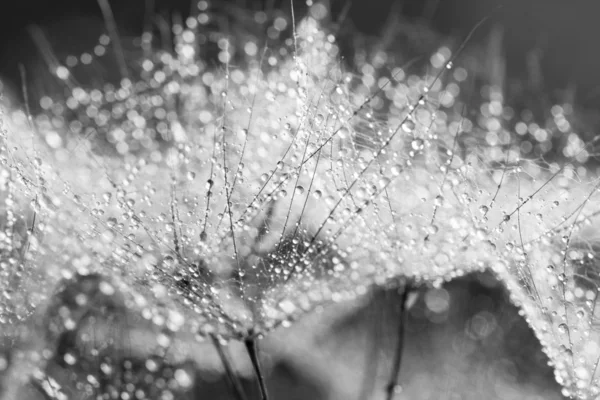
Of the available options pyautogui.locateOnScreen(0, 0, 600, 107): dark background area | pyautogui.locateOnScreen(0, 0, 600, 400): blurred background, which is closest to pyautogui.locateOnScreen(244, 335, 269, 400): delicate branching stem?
pyautogui.locateOnScreen(0, 0, 600, 400): blurred background

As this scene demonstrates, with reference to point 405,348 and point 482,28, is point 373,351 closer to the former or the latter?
point 405,348

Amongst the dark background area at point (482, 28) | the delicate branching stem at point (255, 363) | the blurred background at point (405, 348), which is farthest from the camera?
the dark background area at point (482, 28)

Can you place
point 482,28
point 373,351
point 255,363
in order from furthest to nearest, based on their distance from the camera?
point 482,28 < point 373,351 < point 255,363

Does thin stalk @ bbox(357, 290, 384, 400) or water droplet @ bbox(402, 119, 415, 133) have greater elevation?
water droplet @ bbox(402, 119, 415, 133)

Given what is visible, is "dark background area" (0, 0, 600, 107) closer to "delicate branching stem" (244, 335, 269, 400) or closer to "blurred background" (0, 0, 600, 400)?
"blurred background" (0, 0, 600, 400)

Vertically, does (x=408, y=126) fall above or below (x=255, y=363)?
above

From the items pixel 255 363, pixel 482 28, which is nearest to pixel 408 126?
pixel 255 363

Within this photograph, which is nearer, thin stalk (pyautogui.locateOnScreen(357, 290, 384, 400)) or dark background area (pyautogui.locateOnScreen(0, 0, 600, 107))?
thin stalk (pyautogui.locateOnScreen(357, 290, 384, 400))

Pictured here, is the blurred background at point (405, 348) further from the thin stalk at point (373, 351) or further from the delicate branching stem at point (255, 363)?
the delicate branching stem at point (255, 363)

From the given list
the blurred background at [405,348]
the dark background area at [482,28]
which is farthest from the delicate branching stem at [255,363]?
the dark background area at [482,28]

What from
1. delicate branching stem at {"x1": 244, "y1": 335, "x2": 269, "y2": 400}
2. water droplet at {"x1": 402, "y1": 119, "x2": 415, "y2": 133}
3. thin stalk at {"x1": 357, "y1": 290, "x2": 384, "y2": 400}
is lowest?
delicate branching stem at {"x1": 244, "y1": 335, "x2": 269, "y2": 400}

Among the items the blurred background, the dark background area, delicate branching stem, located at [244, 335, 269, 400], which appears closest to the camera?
delicate branching stem, located at [244, 335, 269, 400]

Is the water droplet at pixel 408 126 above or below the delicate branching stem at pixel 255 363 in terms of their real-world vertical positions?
above
